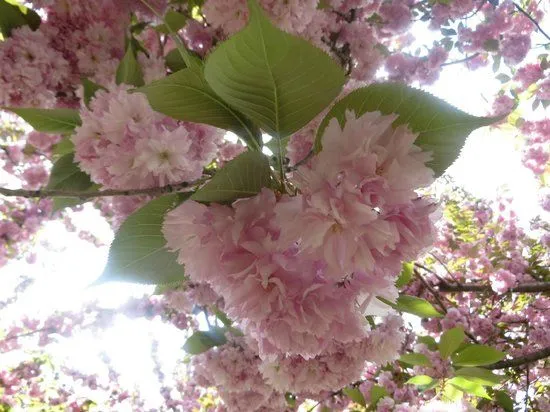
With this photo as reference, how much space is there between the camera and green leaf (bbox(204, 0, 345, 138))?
0.59m

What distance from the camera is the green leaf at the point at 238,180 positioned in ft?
2.13

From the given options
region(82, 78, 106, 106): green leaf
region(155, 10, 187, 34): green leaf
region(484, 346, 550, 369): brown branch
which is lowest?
region(484, 346, 550, 369): brown branch

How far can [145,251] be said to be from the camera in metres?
0.83

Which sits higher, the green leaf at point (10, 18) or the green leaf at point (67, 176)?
the green leaf at point (10, 18)

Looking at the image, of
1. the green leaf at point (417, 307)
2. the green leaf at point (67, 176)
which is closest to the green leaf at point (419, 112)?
the green leaf at point (67, 176)

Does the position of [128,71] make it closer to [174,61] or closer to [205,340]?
[174,61]

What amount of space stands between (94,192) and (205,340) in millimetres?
1833

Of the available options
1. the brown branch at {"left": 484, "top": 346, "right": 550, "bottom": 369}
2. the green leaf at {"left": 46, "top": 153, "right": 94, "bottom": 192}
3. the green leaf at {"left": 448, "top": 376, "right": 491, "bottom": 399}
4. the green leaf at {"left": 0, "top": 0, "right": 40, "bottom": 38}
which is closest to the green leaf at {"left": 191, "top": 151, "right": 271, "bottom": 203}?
the green leaf at {"left": 46, "top": 153, "right": 94, "bottom": 192}

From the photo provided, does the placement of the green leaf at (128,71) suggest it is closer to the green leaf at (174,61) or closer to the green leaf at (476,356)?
the green leaf at (174,61)

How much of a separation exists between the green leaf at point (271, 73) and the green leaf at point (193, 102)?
0.27ft

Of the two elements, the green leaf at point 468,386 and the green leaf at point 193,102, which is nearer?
the green leaf at point 193,102

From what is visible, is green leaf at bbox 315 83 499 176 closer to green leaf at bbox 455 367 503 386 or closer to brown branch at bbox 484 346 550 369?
green leaf at bbox 455 367 503 386

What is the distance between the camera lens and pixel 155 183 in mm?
962

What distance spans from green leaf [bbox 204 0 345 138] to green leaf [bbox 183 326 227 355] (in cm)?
201
